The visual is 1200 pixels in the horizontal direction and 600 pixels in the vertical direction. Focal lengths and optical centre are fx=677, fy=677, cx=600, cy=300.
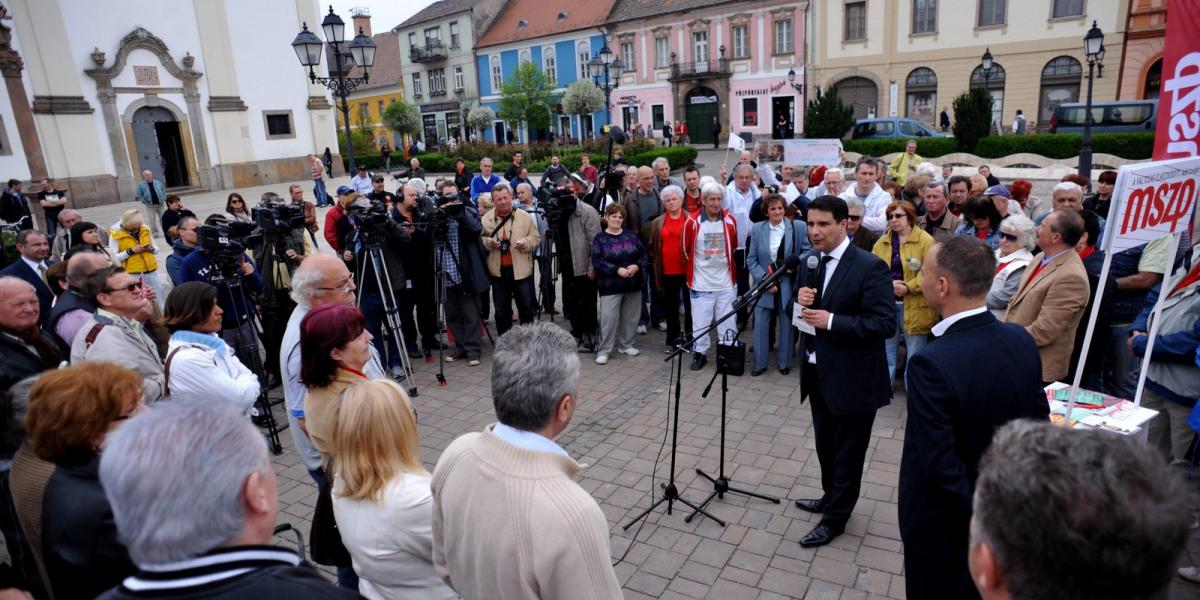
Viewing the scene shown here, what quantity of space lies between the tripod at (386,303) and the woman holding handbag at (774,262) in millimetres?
3392

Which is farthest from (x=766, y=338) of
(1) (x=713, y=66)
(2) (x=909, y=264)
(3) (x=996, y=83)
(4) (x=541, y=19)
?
(4) (x=541, y=19)

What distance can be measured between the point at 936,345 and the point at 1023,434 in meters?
1.25

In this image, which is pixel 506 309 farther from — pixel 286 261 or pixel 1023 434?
pixel 1023 434

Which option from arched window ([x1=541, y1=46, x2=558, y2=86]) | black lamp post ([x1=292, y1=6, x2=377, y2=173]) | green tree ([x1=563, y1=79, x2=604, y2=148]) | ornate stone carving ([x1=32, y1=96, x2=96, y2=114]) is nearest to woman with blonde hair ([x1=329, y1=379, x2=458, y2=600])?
black lamp post ([x1=292, y1=6, x2=377, y2=173])

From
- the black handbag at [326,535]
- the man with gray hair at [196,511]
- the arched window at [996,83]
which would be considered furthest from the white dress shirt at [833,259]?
the arched window at [996,83]

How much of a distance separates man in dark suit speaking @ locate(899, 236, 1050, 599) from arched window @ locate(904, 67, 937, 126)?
113 feet

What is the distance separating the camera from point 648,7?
132ft

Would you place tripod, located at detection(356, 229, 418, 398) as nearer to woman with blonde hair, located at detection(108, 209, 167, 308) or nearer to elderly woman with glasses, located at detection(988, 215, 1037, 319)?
woman with blonde hair, located at detection(108, 209, 167, 308)

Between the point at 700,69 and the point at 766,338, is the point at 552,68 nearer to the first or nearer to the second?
the point at 700,69

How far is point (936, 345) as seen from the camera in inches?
102

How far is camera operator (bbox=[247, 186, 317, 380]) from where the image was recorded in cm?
609

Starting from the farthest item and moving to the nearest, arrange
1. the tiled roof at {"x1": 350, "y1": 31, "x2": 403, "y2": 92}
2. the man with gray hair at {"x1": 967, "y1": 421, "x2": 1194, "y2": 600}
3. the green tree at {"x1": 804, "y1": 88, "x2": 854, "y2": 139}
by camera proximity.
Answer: the tiled roof at {"x1": 350, "y1": 31, "x2": 403, "y2": 92} → the green tree at {"x1": 804, "y1": 88, "x2": 854, "y2": 139} → the man with gray hair at {"x1": 967, "y1": 421, "x2": 1194, "y2": 600}

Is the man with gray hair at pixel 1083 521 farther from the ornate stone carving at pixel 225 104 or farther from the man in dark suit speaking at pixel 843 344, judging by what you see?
the ornate stone carving at pixel 225 104

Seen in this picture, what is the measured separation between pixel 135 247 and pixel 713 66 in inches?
1401
